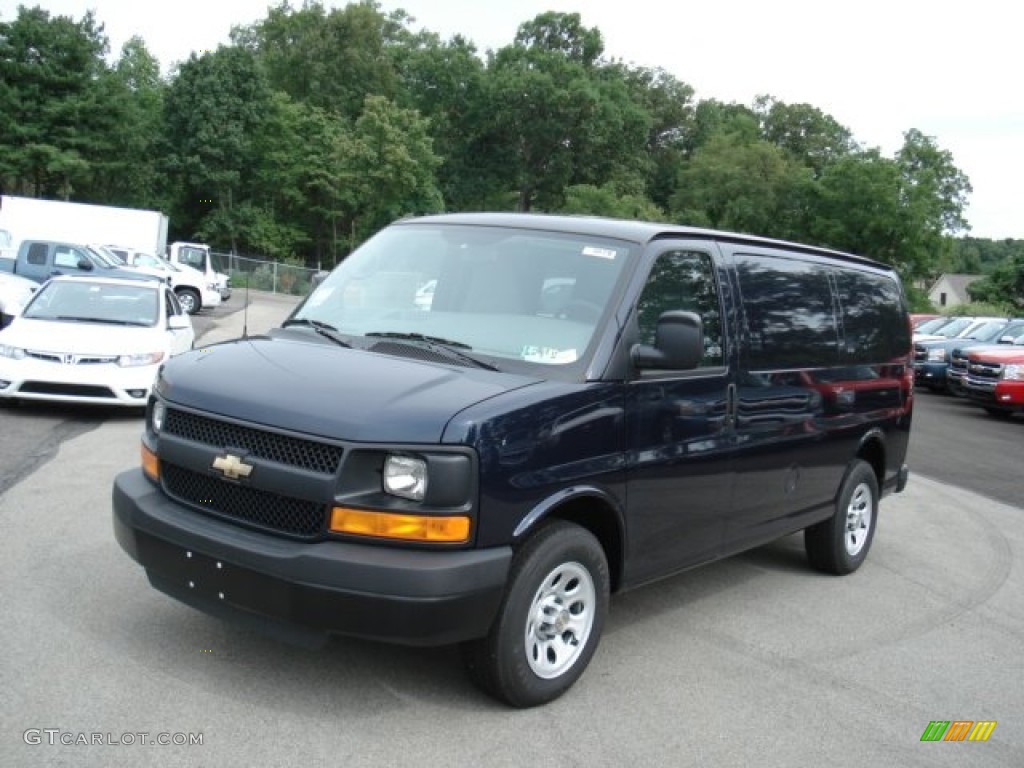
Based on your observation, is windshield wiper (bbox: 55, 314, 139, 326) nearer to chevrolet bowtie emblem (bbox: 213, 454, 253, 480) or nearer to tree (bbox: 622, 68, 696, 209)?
chevrolet bowtie emblem (bbox: 213, 454, 253, 480)

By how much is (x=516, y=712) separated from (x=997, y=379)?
17.6 meters

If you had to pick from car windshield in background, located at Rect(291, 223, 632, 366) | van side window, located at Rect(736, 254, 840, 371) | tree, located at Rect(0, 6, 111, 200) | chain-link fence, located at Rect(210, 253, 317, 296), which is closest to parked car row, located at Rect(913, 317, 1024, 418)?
van side window, located at Rect(736, 254, 840, 371)

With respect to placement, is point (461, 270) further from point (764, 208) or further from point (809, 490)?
point (764, 208)

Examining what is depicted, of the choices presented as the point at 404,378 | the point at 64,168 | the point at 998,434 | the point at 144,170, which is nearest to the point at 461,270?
the point at 404,378

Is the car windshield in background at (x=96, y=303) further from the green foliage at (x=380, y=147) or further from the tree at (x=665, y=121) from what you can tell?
the tree at (x=665, y=121)

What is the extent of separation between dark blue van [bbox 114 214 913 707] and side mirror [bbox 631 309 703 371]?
0.04ft

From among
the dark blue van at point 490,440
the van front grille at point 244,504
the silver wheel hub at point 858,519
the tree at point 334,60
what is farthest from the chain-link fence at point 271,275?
the van front grille at point 244,504

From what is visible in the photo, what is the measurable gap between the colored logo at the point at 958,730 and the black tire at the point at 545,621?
1531mm

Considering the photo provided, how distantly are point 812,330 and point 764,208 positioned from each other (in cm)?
6499

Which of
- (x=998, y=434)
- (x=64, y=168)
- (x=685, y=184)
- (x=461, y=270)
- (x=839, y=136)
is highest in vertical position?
(x=839, y=136)

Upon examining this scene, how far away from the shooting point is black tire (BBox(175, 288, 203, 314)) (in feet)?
101

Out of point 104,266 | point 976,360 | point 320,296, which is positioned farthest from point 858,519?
point 104,266

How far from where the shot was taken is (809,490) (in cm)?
632

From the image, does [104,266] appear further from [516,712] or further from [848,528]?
[516,712]
